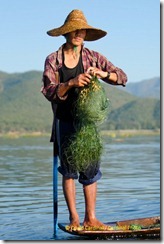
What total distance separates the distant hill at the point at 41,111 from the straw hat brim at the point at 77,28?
100030 mm

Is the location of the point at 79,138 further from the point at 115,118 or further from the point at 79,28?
the point at 115,118

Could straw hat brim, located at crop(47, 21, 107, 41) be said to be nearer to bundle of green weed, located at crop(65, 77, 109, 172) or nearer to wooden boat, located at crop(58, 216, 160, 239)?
bundle of green weed, located at crop(65, 77, 109, 172)

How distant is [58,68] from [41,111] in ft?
394

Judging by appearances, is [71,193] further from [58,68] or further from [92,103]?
[58,68]

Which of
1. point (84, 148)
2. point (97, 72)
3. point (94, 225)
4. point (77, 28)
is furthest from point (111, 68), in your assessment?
point (94, 225)

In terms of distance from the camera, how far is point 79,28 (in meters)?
6.21

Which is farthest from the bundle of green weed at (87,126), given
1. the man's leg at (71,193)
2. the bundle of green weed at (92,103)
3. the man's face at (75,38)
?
the man's face at (75,38)

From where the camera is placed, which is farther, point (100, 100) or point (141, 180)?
point (141, 180)

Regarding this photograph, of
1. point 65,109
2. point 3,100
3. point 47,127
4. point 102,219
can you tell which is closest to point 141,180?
point 102,219

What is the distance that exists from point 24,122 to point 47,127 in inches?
174

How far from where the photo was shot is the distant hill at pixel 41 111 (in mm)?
115938

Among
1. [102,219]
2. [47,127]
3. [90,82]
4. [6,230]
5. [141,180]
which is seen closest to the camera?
[90,82]

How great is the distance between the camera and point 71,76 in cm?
632

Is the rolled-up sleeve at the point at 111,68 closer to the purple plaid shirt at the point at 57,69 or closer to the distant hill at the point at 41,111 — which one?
the purple plaid shirt at the point at 57,69
